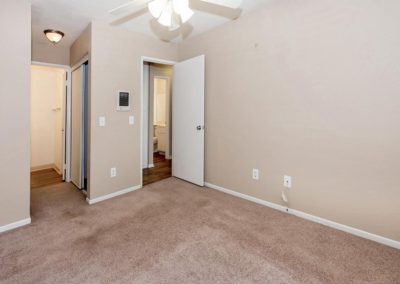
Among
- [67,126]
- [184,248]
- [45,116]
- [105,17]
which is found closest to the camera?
[184,248]

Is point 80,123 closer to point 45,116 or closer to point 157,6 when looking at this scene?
point 45,116

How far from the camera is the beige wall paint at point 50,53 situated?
3414 millimetres

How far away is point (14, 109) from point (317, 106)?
3015 mm

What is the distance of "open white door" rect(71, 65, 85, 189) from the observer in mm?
3330

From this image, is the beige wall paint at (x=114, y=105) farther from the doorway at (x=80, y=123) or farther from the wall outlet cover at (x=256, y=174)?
the wall outlet cover at (x=256, y=174)

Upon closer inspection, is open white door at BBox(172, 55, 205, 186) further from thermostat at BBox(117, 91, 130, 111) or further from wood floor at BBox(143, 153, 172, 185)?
thermostat at BBox(117, 91, 130, 111)

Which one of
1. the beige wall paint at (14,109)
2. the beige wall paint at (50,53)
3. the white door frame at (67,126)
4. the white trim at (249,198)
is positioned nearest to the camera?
the beige wall paint at (14,109)

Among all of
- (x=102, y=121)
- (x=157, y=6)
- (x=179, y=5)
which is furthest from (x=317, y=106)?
(x=102, y=121)

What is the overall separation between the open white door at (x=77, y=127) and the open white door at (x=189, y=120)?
1436mm

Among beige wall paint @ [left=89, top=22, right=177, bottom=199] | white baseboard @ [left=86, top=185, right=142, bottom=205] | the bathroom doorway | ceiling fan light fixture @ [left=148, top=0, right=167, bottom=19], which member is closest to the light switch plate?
beige wall paint @ [left=89, top=22, right=177, bottom=199]

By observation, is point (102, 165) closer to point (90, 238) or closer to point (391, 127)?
point (90, 238)

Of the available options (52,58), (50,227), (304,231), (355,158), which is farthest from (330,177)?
(52,58)

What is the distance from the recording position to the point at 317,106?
225 cm

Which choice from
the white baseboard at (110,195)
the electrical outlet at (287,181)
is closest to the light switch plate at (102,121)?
the white baseboard at (110,195)
